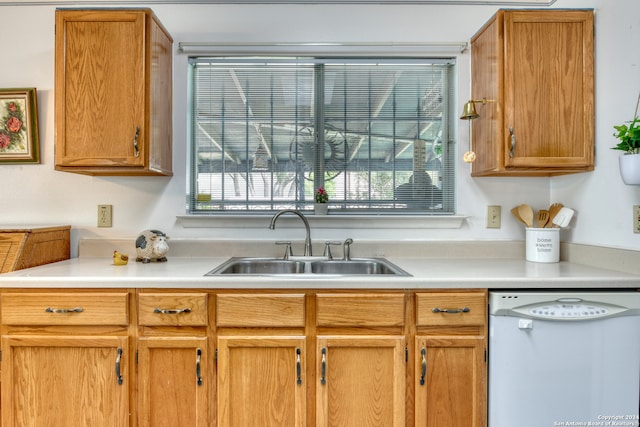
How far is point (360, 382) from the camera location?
59.4 inches

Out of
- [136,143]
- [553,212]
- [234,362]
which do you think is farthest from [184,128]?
[553,212]

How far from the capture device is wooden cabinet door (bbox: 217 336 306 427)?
150cm

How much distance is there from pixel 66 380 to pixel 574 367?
1956 mm

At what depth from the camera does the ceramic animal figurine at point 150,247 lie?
1.92 m

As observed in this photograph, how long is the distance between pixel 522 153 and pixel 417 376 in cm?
111

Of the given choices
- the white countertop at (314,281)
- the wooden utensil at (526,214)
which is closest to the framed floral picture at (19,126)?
the white countertop at (314,281)

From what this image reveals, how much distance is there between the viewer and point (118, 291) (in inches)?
59.7

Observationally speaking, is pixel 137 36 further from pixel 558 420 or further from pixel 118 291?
pixel 558 420

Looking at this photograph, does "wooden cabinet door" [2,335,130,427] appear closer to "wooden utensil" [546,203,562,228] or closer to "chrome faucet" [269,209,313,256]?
"chrome faucet" [269,209,313,256]

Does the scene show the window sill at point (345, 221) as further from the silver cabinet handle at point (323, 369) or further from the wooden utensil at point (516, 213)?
the silver cabinet handle at point (323, 369)

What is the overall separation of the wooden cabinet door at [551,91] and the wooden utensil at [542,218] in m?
0.36

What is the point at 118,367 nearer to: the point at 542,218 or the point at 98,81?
the point at 98,81

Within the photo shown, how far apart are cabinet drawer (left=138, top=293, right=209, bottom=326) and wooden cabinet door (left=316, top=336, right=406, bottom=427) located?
0.48m

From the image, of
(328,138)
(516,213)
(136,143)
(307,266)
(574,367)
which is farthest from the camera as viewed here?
(328,138)
